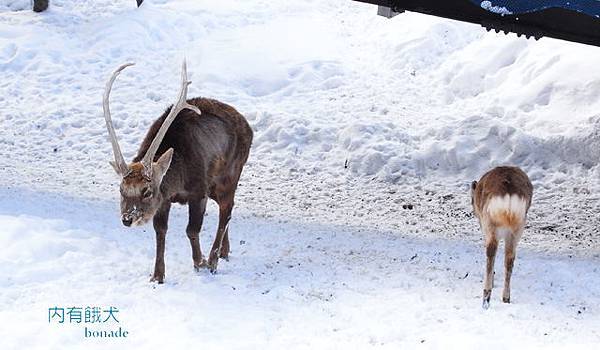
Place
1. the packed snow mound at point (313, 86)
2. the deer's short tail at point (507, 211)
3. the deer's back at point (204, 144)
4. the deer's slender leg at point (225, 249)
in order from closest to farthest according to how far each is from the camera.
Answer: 1. the deer's short tail at point (507, 211)
2. the deer's back at point (204, 144)
3. the deer's slender leg at point (225, 249)
4. the packed snow mound at point (313, 86)

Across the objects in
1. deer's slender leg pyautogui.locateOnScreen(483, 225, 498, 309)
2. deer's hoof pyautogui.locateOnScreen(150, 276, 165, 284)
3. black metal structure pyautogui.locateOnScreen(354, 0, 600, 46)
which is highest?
black metal structure pyautogui.locateOnScreen(354, 0, 600, 46)

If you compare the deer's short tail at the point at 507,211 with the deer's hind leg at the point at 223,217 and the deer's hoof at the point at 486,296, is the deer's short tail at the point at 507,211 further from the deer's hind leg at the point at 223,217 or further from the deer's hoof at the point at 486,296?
the deer's hind leg at the point at 223,217

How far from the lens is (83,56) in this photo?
17781mm

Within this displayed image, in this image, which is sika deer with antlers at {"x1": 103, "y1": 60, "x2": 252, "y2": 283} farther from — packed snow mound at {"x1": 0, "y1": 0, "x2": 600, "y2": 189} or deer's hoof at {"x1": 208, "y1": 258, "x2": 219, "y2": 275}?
packed snow mound at {"x1": 0, "y1": 0, "x2": 600, "y2": 189}

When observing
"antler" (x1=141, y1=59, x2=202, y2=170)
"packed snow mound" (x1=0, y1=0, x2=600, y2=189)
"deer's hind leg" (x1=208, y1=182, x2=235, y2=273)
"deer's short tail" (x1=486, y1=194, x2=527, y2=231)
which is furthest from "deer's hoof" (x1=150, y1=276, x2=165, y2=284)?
"packed snow mound" (x1=0, y1=0, x2=600, y2=189)

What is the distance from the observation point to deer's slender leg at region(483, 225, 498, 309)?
7.94 meters

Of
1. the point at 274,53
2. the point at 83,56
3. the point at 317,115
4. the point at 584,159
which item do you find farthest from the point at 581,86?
the point at 83,56

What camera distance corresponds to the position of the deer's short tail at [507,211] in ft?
26.2

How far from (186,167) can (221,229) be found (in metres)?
0.92

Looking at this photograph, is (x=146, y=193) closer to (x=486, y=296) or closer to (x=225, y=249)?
(x=225, y=249)

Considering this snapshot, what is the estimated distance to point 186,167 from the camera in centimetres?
842

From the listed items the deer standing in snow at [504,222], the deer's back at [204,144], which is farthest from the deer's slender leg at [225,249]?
the deer standing in snow at [504,222]

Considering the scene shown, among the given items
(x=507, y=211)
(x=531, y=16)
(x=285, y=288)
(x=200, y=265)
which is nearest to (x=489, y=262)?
(x=507, y=211)

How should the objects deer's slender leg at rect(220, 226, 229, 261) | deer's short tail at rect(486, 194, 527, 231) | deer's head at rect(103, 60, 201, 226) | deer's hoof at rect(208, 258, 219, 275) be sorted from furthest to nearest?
1. deer's slender leg at rect(220, 226, 229, 261)
2. deer's hoof at rect(208, 258, 219, 275)
3. deer's short tail at rect(486, 194, 527, 231)
4. deer's head at rect(103, 60, 201, 226)
